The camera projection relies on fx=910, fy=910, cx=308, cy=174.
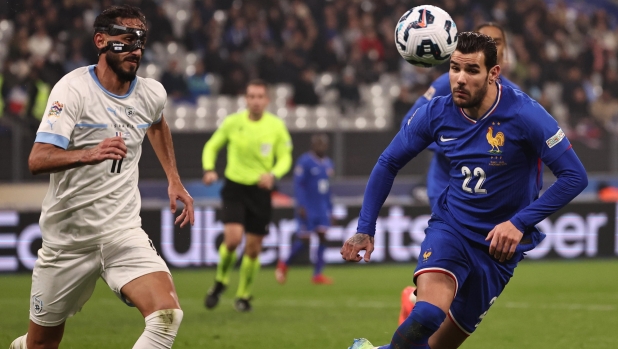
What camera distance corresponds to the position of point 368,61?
2023 centimetres

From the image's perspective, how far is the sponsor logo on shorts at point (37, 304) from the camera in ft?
16.6

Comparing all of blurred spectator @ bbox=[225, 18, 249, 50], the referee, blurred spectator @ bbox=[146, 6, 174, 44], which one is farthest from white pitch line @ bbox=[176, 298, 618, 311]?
blurred spectator @ bbox=[225, 18, 249, 50]

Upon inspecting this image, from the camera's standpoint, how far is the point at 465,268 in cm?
496

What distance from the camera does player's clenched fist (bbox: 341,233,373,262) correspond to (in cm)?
497

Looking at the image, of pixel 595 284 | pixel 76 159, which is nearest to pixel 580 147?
pixel 595 284

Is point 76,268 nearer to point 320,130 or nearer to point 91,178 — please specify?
point 91,178

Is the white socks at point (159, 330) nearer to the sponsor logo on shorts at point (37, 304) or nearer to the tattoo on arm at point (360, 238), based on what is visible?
the sponsor logo on shorts at point (37, 304)

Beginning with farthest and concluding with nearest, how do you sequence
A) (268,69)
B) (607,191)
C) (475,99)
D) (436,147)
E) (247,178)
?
(268,69) → (607,191) → (247,178) → (436,147) → (475,99)

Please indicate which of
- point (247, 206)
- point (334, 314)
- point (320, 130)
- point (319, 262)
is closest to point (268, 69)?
point (320, 130)

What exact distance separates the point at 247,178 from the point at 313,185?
392 cm

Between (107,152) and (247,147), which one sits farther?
(247,147)

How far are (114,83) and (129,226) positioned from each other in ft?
2.65

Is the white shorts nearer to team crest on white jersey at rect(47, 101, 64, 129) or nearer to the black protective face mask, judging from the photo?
team crest on white jersey at rect(47, 101, 64, 129)

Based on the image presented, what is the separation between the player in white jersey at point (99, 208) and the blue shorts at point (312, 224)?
28.7 feet
